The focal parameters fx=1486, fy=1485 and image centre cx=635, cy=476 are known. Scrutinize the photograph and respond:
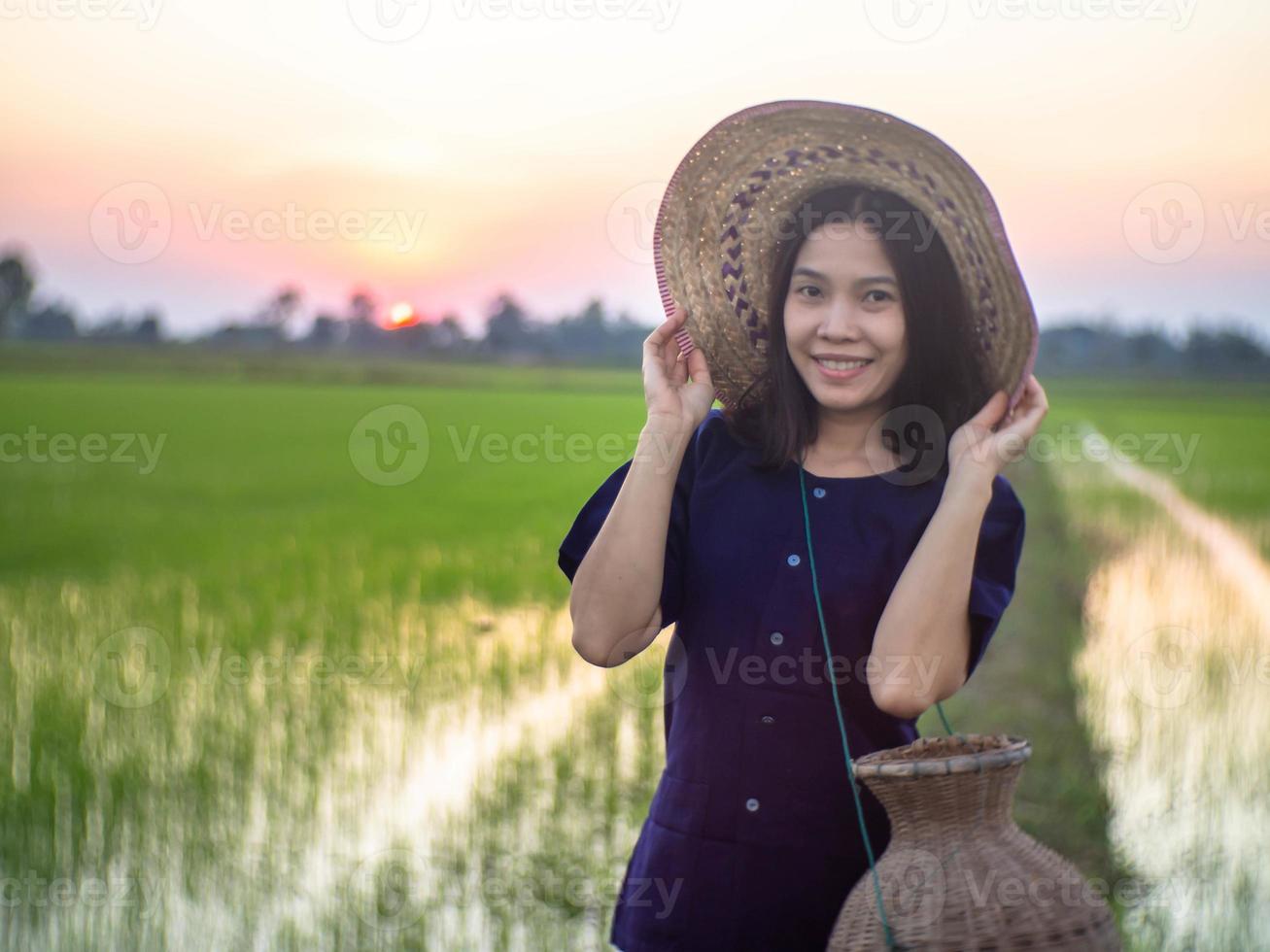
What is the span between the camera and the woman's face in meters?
1.89

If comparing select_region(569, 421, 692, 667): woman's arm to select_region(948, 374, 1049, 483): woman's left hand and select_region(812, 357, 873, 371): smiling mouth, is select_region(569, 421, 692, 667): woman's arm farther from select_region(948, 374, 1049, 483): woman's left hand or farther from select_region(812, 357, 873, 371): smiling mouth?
select_region(948, 374, 1049, 483): woman's left hand

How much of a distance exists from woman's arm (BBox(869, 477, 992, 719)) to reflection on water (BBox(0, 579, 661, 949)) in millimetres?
1828

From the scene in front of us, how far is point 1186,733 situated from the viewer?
515 cm

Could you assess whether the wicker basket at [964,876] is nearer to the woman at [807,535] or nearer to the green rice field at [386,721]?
the woman at [807,535]

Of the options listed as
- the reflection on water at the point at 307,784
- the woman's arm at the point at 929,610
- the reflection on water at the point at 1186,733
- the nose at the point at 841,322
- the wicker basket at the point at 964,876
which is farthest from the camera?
the reflection on water at the point at 1186,733

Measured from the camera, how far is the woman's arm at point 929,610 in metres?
1.76

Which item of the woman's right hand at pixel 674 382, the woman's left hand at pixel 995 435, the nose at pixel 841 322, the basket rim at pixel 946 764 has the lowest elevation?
the basket rim at pixel 946 764

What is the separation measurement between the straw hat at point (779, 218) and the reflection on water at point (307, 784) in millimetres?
1801

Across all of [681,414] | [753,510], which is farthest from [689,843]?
[681,414]

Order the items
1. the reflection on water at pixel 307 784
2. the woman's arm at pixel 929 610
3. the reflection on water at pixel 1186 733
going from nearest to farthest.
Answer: the woman's arm at pixel 929 610 < the reflection on water at pixel 307 784 < the reflection on water at pixel 1186 733

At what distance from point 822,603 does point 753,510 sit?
0.51ft

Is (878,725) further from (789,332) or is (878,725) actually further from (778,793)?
(789,332)

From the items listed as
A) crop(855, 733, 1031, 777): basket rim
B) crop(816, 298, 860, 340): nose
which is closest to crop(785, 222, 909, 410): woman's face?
crop(816, 298, 860, 340): nose

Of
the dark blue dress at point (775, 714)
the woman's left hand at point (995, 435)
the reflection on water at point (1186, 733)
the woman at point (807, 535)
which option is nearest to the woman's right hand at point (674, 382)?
the woman at point (807, 535)
